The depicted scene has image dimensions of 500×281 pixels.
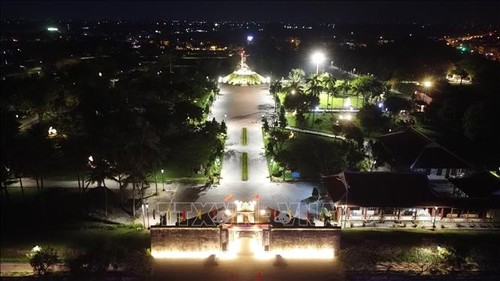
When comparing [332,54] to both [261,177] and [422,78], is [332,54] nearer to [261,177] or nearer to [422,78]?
[422,78]

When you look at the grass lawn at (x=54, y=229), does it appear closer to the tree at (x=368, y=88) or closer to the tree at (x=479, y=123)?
the tree at (x=479, y=123)

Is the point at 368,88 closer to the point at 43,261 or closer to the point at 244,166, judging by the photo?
the point at 244,166

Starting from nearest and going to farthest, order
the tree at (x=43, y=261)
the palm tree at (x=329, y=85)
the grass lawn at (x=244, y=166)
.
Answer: the tree at (x=43, y=261)
the grass lawn at (x=244, y=166)
the palm tree at (x=329, y=85)

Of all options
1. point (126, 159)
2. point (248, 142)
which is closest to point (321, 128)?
point (248, 142)

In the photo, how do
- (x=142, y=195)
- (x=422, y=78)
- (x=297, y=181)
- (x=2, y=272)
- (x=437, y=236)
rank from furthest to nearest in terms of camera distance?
1. (x=422, y=78)
2. (x=297, y=181)
3. (x=142, y=195)
4. (x=437, y=236)
5. (x=2, y=272)

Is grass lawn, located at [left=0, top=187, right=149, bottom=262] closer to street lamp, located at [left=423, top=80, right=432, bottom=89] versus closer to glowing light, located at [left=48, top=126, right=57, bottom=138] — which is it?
glowing light, located at [left=48, top=126, right=57, bottom=138]

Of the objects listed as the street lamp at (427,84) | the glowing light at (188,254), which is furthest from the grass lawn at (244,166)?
the street lamp at (427,84)

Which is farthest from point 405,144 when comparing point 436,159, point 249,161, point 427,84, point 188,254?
point 427,84

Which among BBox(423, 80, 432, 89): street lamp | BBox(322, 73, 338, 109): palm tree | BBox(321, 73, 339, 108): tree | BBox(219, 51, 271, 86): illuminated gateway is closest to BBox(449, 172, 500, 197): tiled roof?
BBox(322, 73, 338, 109): palm tree
